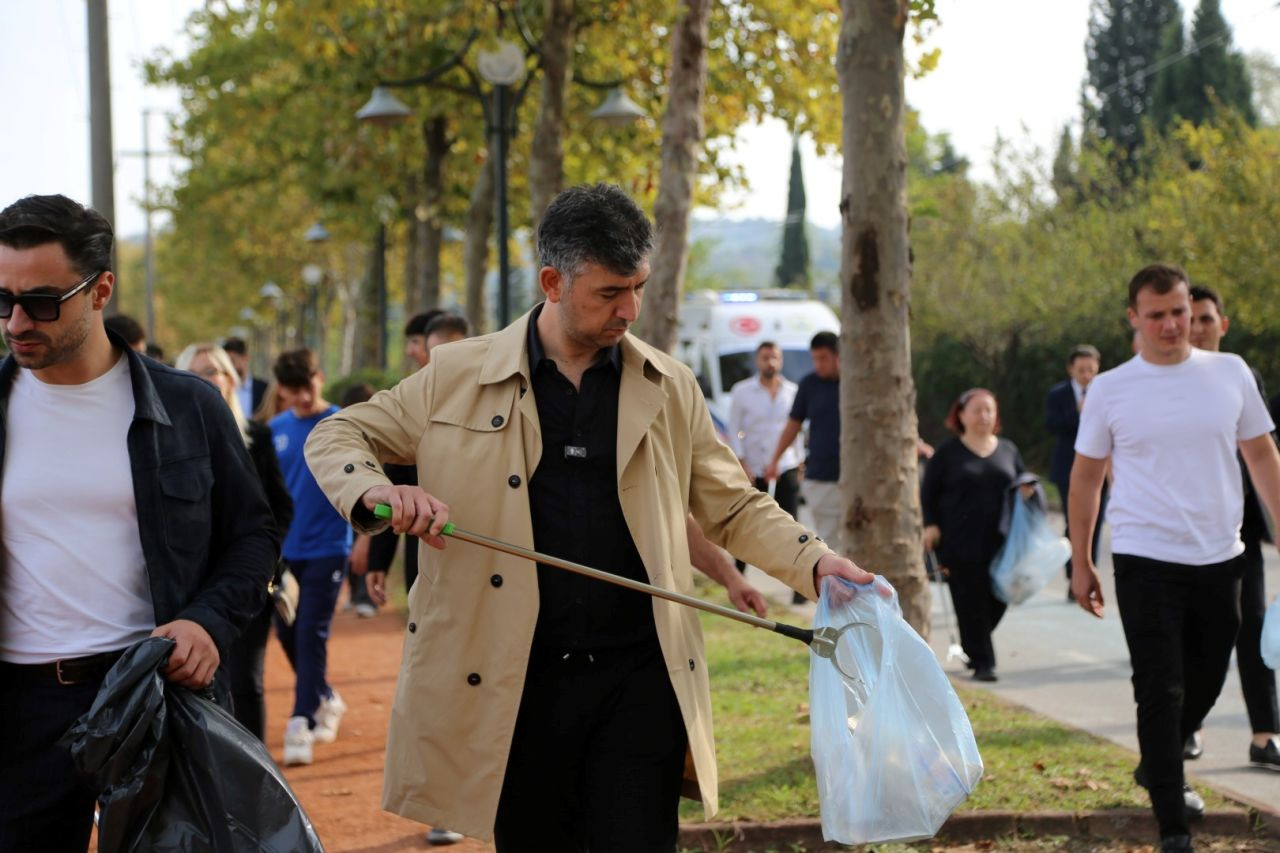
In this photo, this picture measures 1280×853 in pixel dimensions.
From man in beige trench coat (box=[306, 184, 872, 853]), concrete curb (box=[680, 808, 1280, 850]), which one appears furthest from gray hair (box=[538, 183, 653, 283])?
concrete curb (box=[680, 808, 1280, 850])

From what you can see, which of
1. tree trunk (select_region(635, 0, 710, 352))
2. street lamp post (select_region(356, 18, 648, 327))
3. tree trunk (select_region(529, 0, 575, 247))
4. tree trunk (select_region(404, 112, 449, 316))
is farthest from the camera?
tree trunk (select_region(404, 112, 449, 316))

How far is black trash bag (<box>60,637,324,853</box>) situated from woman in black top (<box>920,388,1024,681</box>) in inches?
257

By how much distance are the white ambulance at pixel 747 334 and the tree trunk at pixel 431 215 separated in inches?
212

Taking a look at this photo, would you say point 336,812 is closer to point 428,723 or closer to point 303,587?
point 303,587

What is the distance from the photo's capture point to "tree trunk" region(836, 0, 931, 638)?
21.4 ft

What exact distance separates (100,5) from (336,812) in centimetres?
931

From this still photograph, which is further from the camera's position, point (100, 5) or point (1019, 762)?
point (100, 5)

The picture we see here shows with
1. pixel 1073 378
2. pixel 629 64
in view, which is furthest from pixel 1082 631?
pixel 629 64

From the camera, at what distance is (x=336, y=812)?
6488mm

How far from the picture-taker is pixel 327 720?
316 inches

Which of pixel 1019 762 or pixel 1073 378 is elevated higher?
pixel 1073 378

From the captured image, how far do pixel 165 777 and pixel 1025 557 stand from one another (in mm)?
6666

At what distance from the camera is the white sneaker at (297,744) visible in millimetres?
7426

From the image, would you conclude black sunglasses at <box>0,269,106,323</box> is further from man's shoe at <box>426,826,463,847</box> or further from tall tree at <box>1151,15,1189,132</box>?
tall tree at <box>1151,15,1189,132</box>
